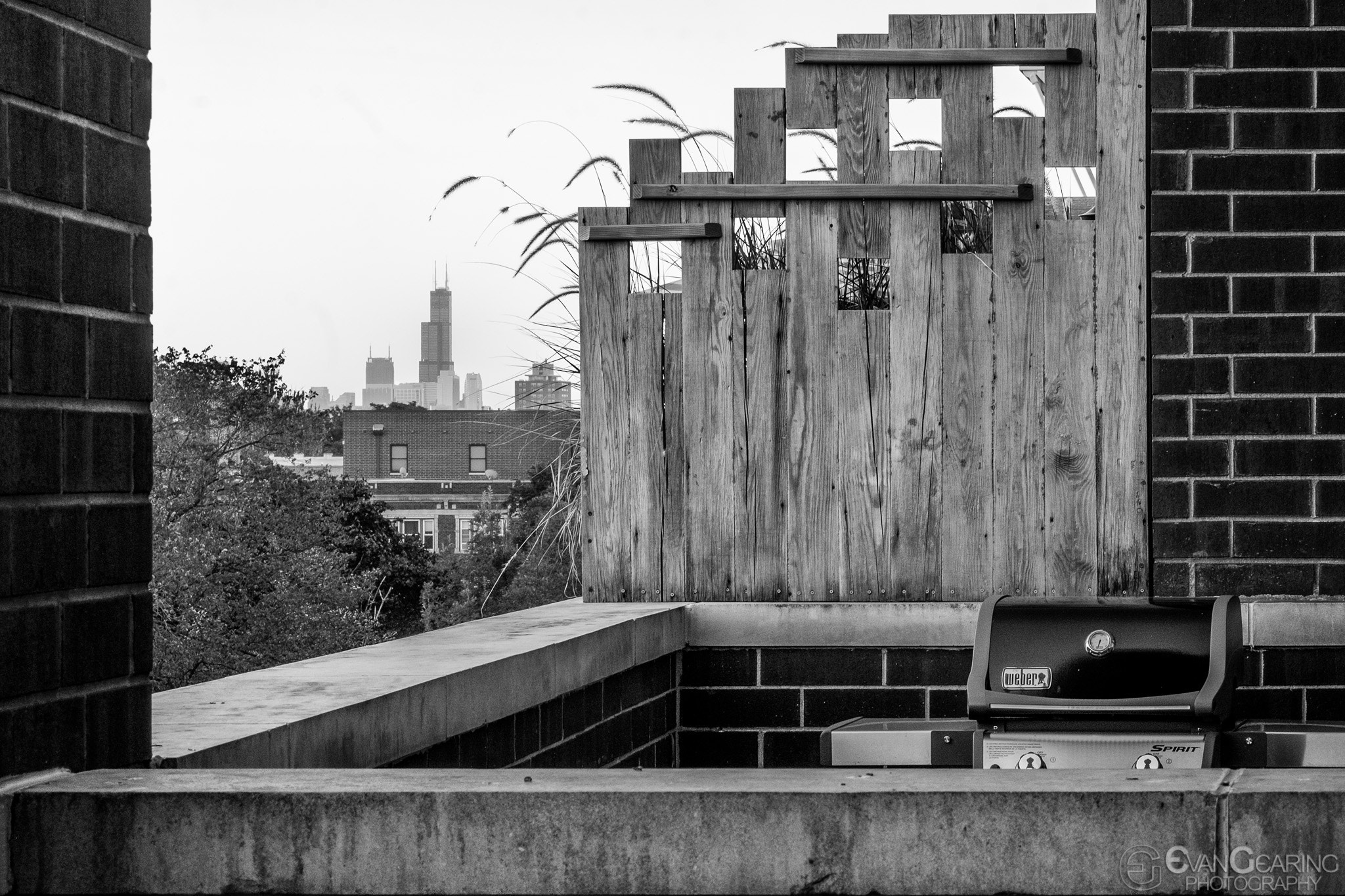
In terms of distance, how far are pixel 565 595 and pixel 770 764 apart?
2.08m

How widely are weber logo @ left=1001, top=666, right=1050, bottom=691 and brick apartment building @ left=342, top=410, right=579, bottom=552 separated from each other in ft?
146

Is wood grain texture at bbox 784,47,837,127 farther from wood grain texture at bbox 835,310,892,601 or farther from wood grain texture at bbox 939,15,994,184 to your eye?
wood grain texture at bbox 835,310,892,601

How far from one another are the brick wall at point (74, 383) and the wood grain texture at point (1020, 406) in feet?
8.92

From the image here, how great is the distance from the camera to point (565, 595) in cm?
620

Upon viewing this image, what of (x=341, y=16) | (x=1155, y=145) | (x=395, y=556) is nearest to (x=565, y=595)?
(x=1155, y=145)

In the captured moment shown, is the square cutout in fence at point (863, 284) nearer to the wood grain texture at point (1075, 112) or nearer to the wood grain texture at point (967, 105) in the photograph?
the wood grain texture at point (967, 105)

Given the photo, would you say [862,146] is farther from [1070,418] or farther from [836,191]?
[1070,418]

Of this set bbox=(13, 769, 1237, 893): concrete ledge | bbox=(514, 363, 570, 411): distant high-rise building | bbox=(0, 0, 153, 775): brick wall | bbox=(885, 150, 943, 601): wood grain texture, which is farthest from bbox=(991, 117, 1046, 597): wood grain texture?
bbox=(0, 0, 153, 775): brick wall

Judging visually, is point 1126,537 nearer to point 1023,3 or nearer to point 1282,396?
point 1282,396

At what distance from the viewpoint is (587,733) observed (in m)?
3.58

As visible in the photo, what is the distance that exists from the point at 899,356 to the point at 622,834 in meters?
2.70

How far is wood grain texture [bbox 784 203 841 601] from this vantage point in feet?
14.2

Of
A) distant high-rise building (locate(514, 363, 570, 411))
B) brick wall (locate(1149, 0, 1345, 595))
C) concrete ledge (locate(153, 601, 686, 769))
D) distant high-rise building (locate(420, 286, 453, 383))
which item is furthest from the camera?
distant high-rise building (locate(420, 286, 453, 383))

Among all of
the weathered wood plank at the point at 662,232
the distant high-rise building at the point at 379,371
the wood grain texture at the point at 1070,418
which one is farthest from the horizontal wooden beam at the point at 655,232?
the distant high-rise building at the point at 379,371
